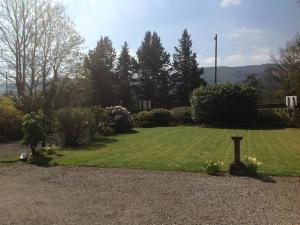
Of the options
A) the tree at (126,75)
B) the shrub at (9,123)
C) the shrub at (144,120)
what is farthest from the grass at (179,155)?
the tree at (126,75)

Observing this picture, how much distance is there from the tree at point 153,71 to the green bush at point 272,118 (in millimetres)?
26151

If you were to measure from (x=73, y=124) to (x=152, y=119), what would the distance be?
47.3ft

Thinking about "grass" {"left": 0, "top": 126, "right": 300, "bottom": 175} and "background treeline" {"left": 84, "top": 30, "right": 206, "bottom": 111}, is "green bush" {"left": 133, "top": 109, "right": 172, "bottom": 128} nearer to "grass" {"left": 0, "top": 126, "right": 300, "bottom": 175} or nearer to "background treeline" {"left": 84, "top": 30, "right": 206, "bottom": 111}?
"grass" {"left": 0, "top": 126, "right": 300, "bottom": 175}

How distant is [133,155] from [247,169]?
15.5 ft

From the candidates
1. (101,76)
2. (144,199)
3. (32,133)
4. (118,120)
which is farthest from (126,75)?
(144,199)

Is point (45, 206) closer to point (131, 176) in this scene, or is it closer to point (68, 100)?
point (131, 176)

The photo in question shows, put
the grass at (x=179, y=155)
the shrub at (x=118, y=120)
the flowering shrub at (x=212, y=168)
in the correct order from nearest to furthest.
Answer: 1. the flowering shrub at (x=212, y=168)
2. the grass at (x=179, y=155)
3. the shrub at (x=118, y=120)

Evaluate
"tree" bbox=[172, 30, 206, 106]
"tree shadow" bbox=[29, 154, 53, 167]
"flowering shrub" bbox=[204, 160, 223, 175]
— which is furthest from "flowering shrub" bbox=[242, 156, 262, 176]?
"tree" bbox=[172, 30, 206, 106]

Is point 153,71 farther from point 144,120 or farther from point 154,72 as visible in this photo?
point 144,120

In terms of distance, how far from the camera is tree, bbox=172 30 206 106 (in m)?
56.6

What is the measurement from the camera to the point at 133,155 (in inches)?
558

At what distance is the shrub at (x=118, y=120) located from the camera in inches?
1003

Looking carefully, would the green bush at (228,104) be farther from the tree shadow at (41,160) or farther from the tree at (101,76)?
the tree at (101,76)

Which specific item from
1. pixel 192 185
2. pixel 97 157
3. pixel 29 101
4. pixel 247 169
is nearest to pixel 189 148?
pixel 97 157
